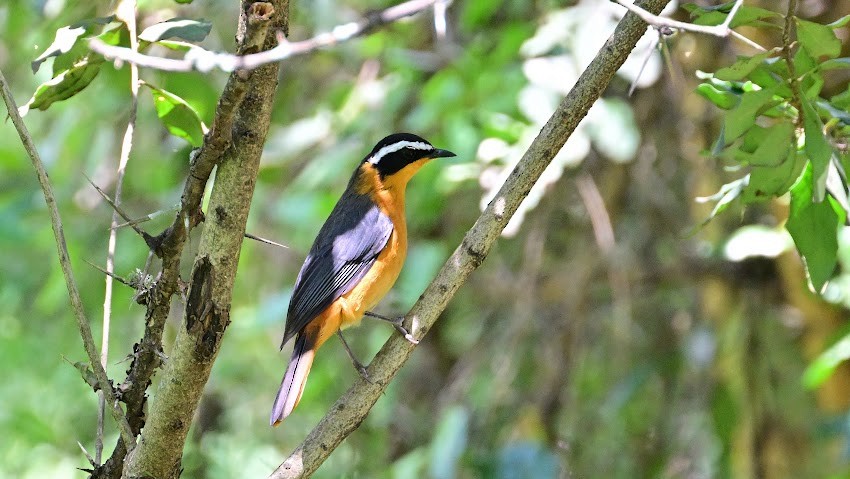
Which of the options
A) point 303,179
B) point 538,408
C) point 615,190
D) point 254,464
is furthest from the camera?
point 254,464

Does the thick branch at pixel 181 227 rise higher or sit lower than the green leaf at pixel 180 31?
lower

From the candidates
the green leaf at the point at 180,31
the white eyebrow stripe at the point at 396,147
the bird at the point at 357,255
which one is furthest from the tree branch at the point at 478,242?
the white eyebrow stripe at the point at 396,147

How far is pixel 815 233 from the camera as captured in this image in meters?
2.40

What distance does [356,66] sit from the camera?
21.9 ft

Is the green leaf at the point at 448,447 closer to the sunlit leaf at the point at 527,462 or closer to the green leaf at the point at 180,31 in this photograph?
the sunlit leaf at the point at 527,462

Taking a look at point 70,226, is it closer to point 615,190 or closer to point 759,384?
point 615,190

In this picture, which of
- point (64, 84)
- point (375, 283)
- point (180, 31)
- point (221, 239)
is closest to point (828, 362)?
point (375, 283)

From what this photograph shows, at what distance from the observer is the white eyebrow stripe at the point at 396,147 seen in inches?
180

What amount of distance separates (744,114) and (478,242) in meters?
0.82

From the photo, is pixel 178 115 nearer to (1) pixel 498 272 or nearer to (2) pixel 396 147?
(2) pixel 396 147

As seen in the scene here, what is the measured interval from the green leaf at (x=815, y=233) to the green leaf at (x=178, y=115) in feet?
5.27

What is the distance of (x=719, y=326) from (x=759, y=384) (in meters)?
0.39

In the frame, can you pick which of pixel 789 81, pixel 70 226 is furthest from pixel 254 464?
pixel 789 81

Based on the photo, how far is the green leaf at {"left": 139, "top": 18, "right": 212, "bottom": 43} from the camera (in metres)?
2.48
